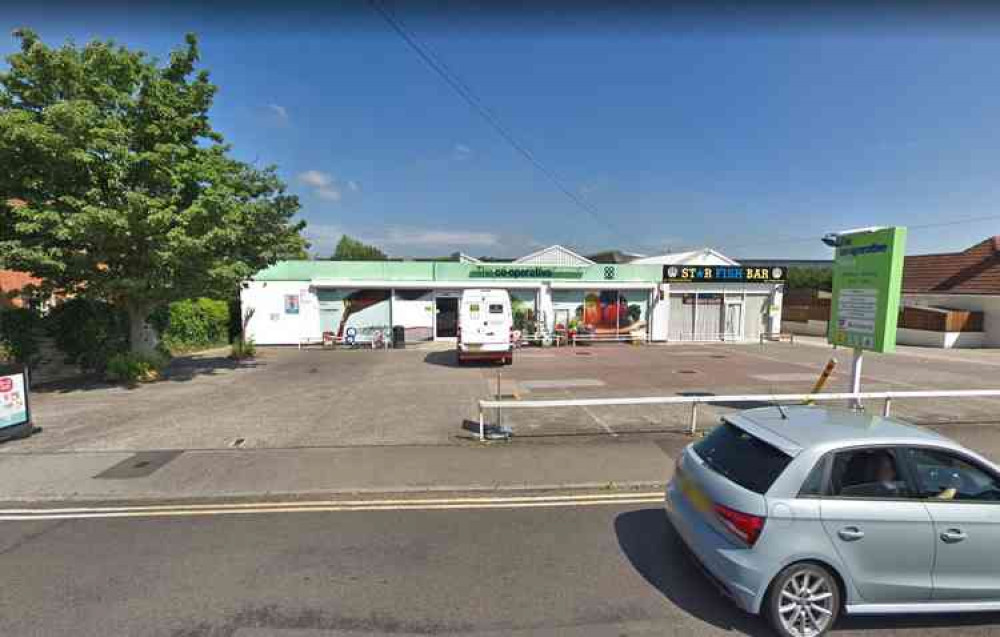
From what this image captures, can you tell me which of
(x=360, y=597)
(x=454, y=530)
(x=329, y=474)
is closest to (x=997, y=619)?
(x=454, y=530)

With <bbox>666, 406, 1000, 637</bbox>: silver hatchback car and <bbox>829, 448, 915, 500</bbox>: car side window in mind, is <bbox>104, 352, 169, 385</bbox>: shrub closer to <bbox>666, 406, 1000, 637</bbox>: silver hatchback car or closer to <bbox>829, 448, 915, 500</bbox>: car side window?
<bbox>666, 406, 1000, 637</bbox>: silver hatchback car

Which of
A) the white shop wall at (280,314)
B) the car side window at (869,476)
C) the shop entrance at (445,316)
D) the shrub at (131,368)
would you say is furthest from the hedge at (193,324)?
the car side window at (869,476)

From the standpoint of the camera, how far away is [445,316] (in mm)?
21469

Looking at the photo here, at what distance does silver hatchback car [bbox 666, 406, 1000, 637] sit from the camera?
2.89 meters

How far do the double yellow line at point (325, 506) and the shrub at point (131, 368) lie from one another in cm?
792

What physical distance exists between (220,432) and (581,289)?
17.2m

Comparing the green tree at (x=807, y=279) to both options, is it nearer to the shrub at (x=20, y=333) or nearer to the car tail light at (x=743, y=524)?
the car tail light at (x=743, y=524)

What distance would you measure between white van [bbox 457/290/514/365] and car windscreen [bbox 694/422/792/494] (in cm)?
1102

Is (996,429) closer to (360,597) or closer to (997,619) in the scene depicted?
(997,619)

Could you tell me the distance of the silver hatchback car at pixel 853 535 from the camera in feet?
9.49

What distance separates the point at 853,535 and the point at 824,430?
758 millimetres

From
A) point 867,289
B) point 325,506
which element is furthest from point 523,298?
point 325,506

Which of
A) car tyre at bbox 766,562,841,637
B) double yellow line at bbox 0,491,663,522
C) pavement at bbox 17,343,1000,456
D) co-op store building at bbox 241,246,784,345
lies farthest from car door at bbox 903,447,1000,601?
co-op store building at bbox 241,246,784,345

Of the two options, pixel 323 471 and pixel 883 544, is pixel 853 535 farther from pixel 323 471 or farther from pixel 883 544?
pixel 323 471
